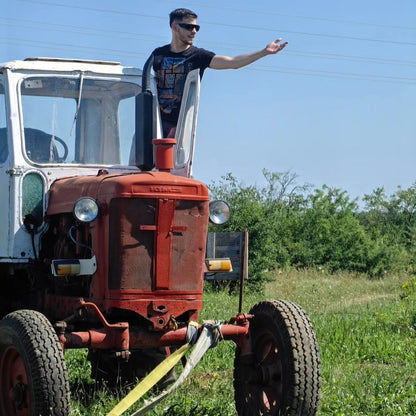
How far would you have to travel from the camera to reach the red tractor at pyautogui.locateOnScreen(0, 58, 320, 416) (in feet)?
18.7

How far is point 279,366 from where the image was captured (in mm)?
6043

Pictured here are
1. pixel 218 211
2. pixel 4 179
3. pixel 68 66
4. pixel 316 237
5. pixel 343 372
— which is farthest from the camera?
pixel 316 237

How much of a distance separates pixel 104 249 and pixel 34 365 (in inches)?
39.2

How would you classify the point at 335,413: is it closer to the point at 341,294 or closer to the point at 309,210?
the point at 341,294

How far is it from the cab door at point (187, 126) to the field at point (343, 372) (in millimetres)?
1753

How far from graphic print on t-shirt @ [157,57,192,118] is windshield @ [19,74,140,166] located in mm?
397

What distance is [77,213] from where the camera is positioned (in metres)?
5.91

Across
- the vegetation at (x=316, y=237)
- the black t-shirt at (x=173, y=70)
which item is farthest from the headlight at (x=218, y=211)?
the vegetation at (x=316, y=237)

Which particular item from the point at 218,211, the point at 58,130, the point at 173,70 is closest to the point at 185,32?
the point at 173,70

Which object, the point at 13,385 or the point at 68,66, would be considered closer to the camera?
the point at 13,385

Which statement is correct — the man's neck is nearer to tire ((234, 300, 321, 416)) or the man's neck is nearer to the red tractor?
the red tractor

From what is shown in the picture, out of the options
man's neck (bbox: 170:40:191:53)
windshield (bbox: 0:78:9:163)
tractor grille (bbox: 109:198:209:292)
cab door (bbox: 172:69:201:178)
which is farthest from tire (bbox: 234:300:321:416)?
windshield (bbox: 0:78:9:163)

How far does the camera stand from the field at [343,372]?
21.4 ft

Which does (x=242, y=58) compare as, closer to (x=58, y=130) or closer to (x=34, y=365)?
(x=58, y=130)
